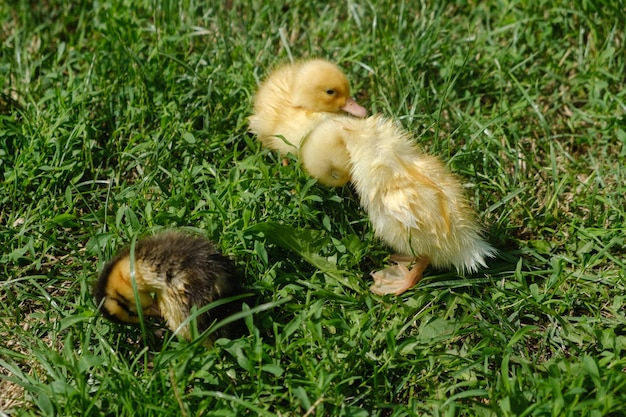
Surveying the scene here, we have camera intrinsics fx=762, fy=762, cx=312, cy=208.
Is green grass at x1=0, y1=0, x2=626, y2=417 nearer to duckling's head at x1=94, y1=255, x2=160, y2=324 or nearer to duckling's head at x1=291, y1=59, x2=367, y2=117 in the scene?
duckling's head at x1=94, y1=255, x2=160, y2=324

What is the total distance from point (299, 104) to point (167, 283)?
1340mm

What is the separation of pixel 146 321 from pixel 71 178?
100 cm

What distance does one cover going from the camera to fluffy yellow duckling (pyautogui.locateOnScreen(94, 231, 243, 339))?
10.1ft

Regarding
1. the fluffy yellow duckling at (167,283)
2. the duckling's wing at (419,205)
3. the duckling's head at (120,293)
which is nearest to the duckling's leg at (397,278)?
the duckling's wing at (419,205)

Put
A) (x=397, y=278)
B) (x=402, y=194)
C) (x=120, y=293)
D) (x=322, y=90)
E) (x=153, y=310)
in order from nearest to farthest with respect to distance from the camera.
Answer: (x=120, y=293), (x=153, y=310), (x=402, y=194), (x=397, y=278), (x=322, y=90)

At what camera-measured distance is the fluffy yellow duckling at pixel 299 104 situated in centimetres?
390

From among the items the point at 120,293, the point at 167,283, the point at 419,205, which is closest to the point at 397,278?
the point at 419,205

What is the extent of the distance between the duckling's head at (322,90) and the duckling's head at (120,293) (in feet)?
4.40

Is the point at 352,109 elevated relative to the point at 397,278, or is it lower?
elevated

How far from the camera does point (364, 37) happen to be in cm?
475

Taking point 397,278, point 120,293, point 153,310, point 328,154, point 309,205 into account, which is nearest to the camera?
point 120,293

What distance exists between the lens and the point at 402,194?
3.31 meters

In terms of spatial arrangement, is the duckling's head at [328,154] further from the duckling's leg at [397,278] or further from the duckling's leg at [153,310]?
the duckling's leg at [153,310]

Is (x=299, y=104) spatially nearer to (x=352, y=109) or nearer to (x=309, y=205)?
(x=352, y=109)
